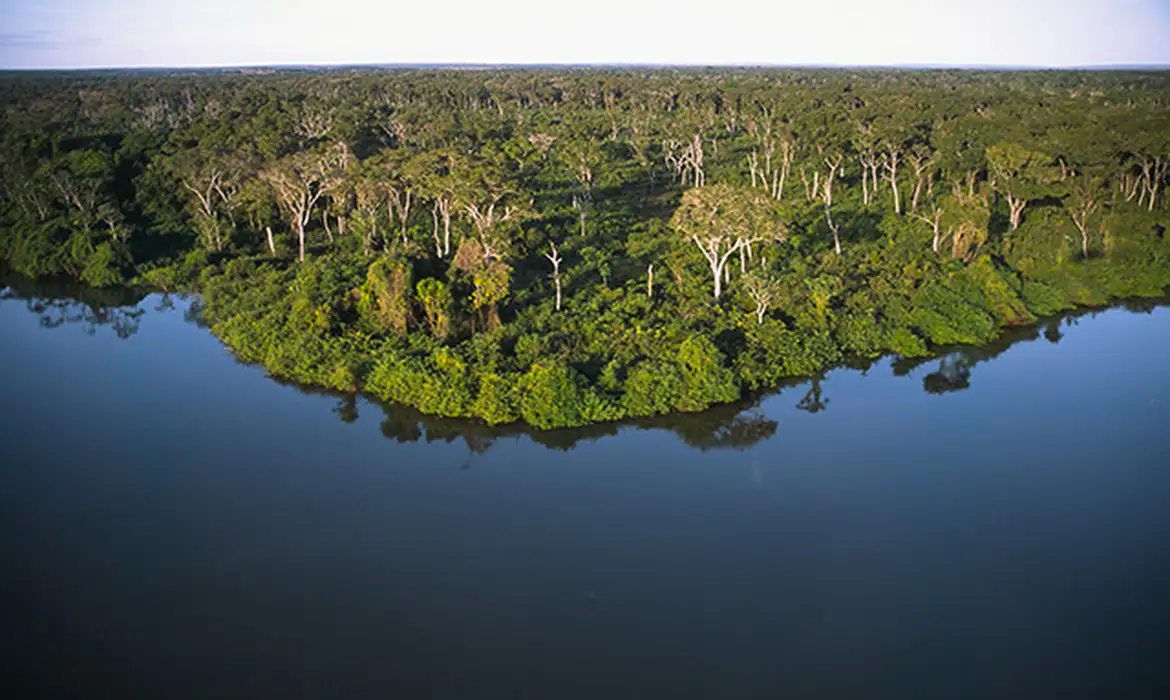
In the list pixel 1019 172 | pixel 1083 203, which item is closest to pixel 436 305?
pixel 1019 172

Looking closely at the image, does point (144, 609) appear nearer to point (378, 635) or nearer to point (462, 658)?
point (378, 635)

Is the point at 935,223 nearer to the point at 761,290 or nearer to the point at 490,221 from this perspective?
the point at 761,290

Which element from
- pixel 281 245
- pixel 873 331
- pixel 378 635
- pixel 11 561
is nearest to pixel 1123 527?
pixel 873 331

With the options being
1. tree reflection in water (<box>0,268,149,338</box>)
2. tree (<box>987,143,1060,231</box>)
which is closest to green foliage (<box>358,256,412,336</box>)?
tree reflection in water (<box>0,268,149,338</box>)

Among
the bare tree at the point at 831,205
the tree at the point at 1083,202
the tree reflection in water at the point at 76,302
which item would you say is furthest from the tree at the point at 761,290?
the tree reflection in water at the point at 76,302

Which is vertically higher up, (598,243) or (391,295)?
(598,243)

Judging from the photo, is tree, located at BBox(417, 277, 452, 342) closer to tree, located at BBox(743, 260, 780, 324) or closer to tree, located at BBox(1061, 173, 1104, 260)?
tree, located at BBox(743, 260, 780, 324)
